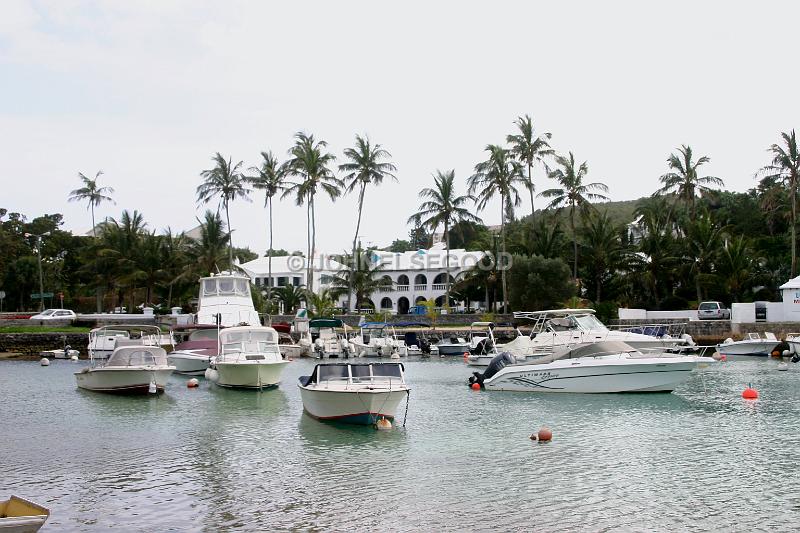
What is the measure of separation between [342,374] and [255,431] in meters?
3.09

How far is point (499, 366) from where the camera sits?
1323 inches

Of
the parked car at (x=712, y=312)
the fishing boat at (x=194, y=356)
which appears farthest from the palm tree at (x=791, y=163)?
the fishing boat at (x=194, y=356)

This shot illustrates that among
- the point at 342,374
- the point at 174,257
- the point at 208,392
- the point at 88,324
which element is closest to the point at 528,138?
the point at 174,257

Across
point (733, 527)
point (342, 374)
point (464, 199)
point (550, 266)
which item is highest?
point (464, 199)

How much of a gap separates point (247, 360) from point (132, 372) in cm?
466

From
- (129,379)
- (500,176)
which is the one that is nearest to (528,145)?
(500,176)

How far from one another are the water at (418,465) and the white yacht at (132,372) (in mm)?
1146

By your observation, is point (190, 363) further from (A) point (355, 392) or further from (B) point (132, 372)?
(A) point (355, 392)

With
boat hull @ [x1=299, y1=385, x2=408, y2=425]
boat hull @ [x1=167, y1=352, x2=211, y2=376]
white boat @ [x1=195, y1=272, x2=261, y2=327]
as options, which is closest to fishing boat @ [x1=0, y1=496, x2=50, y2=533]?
boat hull @ [x1=299, y1=385, x2=408, y2=425]

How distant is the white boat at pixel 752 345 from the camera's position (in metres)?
54.9

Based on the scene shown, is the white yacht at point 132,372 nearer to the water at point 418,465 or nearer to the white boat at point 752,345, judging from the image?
the water at point 418,465

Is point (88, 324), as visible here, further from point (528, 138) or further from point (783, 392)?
point (783, 392)

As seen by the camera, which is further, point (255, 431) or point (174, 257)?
point (174, 257)

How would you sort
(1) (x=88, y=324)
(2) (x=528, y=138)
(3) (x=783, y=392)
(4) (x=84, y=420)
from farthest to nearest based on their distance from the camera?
(2) (x=528, y=138)
(1) (x=88, y=324)
(3) (x=783, y=392)
(4) (x=84, y=420)
